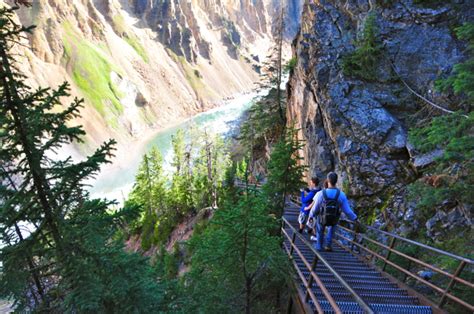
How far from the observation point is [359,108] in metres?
13.9

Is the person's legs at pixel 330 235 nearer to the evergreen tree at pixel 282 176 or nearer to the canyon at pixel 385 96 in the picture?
the evergreen tree at pixel 282 176

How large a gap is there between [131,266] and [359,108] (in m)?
12.3

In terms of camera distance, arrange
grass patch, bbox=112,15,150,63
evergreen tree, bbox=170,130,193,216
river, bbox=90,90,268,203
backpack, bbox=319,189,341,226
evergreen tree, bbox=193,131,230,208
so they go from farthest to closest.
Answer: grass patch, bbox=112,15,150,63
river, bbox=90,90,268,203
evergreen tree, bbox=170,130,193,216
evergreen tree, bbox=193,131,230,208
backpack, bbox=319,189,341,226

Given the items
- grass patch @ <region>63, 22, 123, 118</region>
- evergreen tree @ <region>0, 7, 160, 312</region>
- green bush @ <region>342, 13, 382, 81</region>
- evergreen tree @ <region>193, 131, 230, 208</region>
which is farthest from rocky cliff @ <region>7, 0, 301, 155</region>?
evergreen tree @ <region>0, 7, 160, 312</region>

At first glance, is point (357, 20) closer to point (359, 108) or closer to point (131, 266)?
point (359, 108)

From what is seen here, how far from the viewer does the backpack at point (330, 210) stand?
21.6 feet

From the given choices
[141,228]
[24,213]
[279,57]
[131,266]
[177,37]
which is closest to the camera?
[24,213]

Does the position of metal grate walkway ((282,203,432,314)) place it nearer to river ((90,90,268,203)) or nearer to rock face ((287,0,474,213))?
rock face ((287,0,474,213))

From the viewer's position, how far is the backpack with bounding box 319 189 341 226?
6574 mm

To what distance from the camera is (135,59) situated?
10675 cm

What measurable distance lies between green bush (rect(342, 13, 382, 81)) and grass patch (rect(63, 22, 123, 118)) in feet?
243

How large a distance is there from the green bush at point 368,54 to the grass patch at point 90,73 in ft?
243

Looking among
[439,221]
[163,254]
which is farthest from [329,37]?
[163,254]

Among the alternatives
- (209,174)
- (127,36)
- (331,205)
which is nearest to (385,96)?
(331,205)
